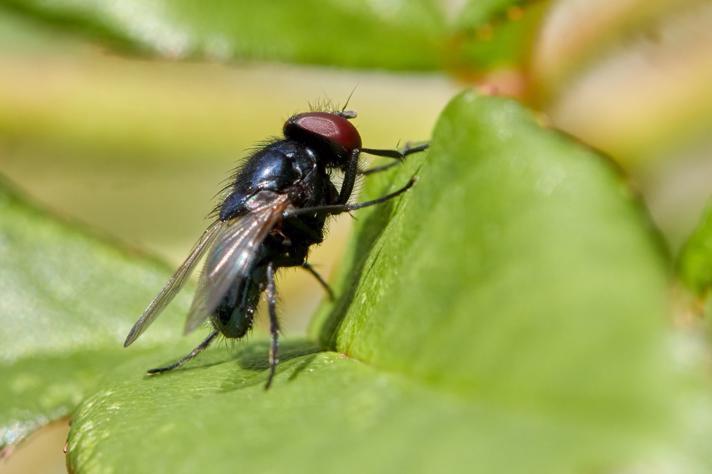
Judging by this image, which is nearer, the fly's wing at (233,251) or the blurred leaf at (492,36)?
the fly's wing at (233,251)

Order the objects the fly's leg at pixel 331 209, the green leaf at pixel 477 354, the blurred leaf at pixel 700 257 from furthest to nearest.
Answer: the fly's leg at pixel 331 209 < the blurred leaf at pixel 700 257 < the green leaf at pixel 477 354

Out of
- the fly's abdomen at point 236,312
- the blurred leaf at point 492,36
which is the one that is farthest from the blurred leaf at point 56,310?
the blurred leaf at point 492,36

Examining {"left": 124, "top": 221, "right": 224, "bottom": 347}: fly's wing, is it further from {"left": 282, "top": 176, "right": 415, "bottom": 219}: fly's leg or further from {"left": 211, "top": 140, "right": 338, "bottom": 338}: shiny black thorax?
{"left": 282, "top": 176, "right": 415, "bottom": 219}: fly's leg

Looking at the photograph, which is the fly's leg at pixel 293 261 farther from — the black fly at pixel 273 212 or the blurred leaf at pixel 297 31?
the blurred leaf at pixel 297 31

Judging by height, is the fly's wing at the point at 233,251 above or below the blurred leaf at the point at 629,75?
below

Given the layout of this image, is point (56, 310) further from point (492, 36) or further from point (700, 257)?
point (700, 257)

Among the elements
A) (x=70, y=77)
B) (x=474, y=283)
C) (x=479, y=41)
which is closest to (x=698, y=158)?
(x=479, y=41)

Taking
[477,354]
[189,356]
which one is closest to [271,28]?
[189,356]

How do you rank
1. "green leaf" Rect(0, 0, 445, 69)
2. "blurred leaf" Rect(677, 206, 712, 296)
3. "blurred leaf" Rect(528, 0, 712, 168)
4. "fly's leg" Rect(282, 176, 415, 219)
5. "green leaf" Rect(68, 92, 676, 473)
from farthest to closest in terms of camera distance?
"green leaf" Rect(0, 0, 445, 69) < "blurred leaf" Rect(528, 0, 712, 168) < "fly's leg" Rect(282, 176, 415, 219) < "blurred leaf" Rect(677, 206, 712, 296) < "green leaf" Rect(68, 92, 676, 473)

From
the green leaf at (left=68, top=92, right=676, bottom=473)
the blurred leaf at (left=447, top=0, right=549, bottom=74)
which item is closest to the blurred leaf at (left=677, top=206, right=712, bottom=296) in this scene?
the green leaf at (left=68, top=92, right=676, bottom=473)
